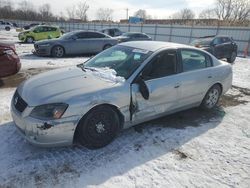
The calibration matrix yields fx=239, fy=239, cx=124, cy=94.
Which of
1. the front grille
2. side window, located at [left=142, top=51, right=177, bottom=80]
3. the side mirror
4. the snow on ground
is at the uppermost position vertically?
side window, located at [left=142, top=51, right=177, bottom=80]

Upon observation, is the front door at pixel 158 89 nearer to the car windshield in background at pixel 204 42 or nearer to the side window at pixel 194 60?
the side window at pixel 194 60

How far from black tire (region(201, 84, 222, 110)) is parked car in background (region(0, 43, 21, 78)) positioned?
5.04 metres

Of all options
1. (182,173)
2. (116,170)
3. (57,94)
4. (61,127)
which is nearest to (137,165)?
(116,170)

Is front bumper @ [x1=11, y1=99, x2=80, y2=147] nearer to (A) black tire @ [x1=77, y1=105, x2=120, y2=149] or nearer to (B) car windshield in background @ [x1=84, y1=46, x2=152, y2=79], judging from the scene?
(A) black tire @ [x1=77, y1=105, x2=120, y2=149]

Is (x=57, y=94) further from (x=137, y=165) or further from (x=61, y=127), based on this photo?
(x=137, y=165)

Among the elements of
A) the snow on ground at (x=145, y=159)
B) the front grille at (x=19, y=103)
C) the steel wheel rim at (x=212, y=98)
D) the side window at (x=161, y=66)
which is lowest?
the snow on ground at (x=145, y=159)

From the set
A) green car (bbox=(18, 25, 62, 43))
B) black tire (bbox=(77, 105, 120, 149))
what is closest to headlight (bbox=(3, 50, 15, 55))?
black tire (bbox=(77, 105, 120, 149))

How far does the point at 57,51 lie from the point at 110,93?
9.39 meters

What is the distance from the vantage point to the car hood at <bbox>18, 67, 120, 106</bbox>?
3210mm

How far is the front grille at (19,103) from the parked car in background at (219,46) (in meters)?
10.4

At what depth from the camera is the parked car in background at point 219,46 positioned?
12.2 m

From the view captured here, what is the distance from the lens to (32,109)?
10.3 ft

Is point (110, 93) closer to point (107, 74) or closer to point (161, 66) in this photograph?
point (107, 74)

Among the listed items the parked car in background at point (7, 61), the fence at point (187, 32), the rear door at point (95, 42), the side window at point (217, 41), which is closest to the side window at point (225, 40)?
the side window at point (217, 41)
